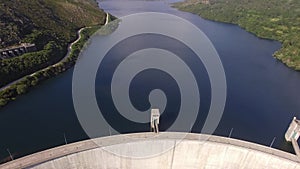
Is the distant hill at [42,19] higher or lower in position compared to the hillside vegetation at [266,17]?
lower

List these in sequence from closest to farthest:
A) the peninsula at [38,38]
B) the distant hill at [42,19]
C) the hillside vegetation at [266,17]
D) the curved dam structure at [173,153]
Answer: the curved dam structure at [173,153] → the peninsula at [38,38] → the distant hill at [42,19] → the hillside vegetation at [266,17]

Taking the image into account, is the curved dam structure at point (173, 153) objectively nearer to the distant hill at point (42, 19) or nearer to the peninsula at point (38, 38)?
the peninsula at point (38, 38)

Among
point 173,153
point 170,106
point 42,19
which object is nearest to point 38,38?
point 42,19

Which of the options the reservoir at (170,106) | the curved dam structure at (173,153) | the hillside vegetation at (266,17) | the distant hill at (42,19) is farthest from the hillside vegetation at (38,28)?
the hillside vegetation at (266,17)

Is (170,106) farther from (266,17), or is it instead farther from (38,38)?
(266,17)

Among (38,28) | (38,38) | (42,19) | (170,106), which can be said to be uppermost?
(42,19)

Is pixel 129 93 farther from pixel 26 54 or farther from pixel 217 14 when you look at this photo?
pixel 217 14

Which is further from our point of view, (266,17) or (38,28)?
(266,17)
